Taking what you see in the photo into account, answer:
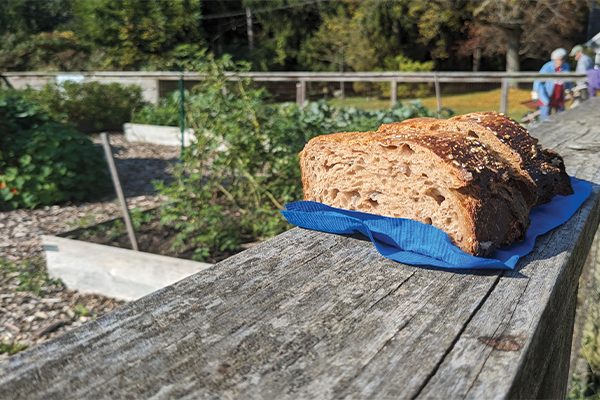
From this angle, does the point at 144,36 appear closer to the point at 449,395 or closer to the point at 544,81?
the point at 544,81

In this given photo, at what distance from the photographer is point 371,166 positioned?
5.50 feet

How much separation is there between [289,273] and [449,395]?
523 mm

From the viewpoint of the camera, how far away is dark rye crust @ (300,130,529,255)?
1.51m

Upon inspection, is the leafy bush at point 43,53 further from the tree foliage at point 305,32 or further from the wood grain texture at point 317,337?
the wood grain texture at point 317,337

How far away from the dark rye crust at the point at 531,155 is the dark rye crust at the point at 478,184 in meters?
0.18

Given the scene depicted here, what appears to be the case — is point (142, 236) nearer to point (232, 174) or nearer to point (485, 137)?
point (232, 174)

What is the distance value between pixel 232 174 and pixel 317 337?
16.2 ft

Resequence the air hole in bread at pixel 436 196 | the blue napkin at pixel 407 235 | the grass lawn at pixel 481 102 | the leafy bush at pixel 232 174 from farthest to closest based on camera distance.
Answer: the grass lawn at pixel 481 102 → the leafy bush at pixel 232 174 → the air hole in bread at pixel 436 196 → the blue napkin at pixel 407 235

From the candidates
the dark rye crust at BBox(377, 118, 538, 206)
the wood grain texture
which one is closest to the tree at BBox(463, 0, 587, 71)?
the dark rye crust at BBox(377, 118, 538, 206)

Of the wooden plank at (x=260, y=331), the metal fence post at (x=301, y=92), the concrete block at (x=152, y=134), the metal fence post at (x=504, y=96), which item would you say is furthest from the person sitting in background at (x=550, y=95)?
the wooden plank at (x=260, y=331)

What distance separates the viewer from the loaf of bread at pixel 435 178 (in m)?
1.52

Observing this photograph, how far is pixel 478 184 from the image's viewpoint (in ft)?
5.08

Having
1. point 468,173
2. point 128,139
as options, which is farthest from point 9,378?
point 128,139

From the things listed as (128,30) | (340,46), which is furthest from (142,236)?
(340,46)
